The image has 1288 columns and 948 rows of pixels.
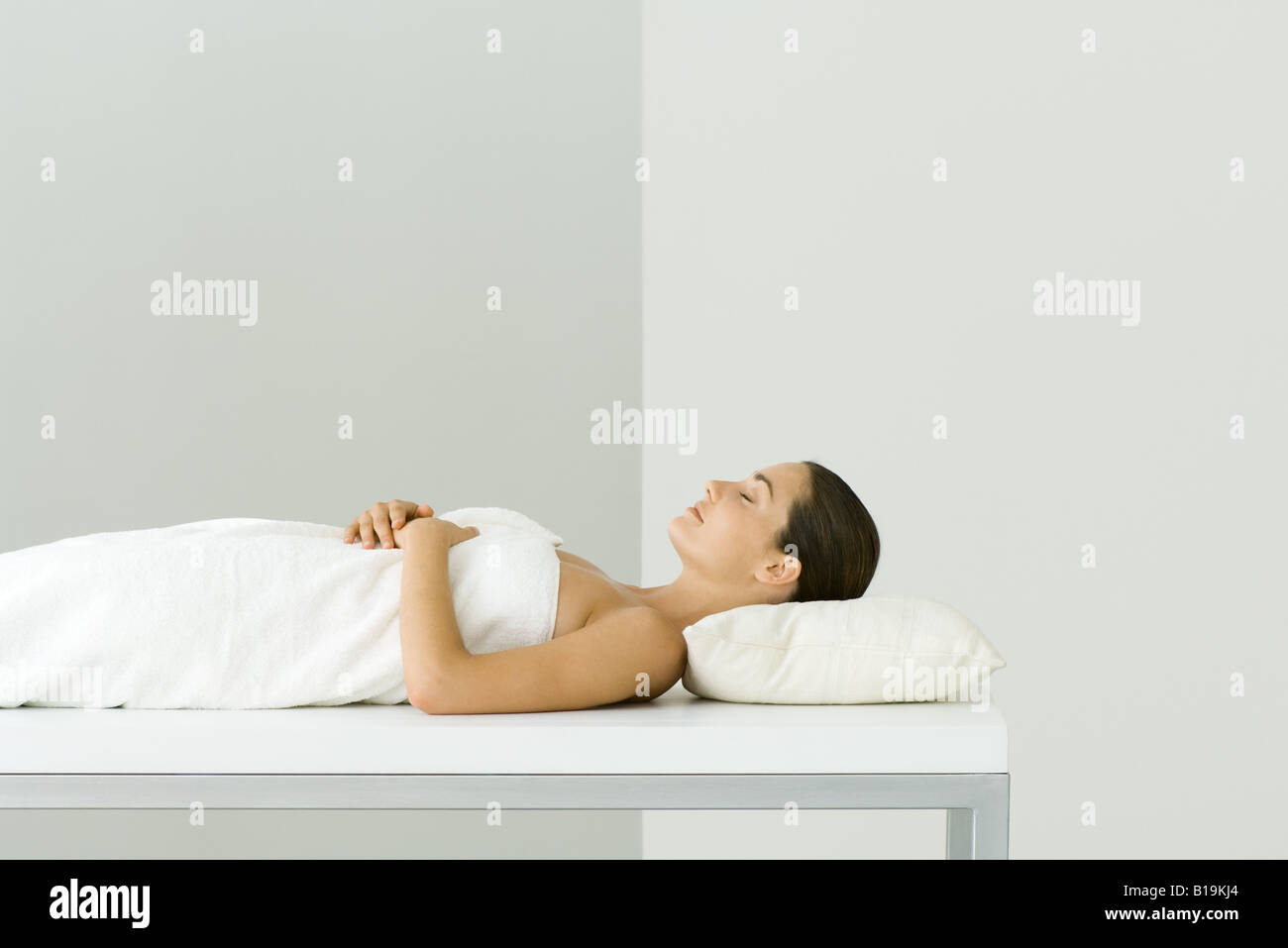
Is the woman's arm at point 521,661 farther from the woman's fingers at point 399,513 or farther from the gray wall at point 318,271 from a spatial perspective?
the gray wall at point 318,271

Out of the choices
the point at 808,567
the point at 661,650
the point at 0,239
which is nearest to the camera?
the point at 661,650

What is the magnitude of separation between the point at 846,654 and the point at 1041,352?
1.27m

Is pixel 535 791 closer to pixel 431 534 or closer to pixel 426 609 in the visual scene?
pixel 426 609

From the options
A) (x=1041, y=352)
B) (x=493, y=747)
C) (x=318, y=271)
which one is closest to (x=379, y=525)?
(x=493, y=747)

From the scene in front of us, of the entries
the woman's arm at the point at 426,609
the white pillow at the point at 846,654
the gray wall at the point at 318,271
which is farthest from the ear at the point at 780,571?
the gray wall at the point at 318,271

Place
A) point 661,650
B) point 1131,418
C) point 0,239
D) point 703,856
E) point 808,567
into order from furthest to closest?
point 703,856 → point 0,239 → point 1131,418 → point 808,567 → point 661,650

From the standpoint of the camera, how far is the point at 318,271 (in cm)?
277

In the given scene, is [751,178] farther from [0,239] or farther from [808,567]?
[0,239]

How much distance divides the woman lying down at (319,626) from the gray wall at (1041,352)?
1.24m
